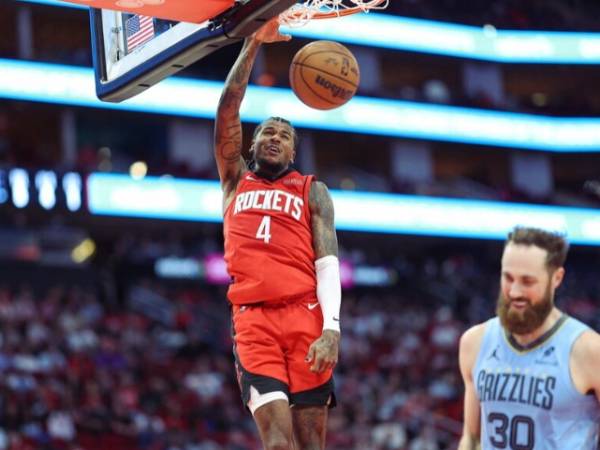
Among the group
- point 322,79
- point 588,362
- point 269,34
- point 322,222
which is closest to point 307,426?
point 322,222

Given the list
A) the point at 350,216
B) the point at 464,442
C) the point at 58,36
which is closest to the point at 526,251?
the point at 464,442

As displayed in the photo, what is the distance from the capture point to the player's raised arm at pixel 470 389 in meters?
4.53

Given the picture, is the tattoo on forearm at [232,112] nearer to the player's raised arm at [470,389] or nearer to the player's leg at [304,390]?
the player's leg at [304,390]

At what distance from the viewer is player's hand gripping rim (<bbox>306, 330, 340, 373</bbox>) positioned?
5113 millimetres

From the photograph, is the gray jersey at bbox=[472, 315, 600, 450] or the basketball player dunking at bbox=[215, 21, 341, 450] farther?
the basketball player dunking at bbox=[215, 21, 341, 450]

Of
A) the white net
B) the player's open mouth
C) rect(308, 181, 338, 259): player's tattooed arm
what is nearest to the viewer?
the player's open mouth

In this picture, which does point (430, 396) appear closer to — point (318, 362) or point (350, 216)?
point (350, 216)

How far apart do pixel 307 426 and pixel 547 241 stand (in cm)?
164

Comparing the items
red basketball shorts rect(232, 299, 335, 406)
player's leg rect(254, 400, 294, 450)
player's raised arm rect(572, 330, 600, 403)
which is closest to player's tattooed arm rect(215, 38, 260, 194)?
red basketball shorts rect(232, 299, 335, 406)

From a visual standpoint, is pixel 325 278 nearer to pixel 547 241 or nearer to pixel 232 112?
pixel 232 112

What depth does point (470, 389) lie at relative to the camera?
4.60 m

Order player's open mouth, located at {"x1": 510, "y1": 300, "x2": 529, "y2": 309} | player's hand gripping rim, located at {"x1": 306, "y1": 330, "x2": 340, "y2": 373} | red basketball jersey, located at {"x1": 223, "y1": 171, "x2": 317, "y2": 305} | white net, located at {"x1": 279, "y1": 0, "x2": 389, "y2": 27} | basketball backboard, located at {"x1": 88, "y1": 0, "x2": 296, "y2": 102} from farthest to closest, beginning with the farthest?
white net, located at {"x1": 279, "y1": 0, "x2": 389, "y2": 27}, red basketball jersey, located at {"x1": 223, "y1": 171, "x2": 317, "y2": 305}, player's hand gripping rim, located at {"x1": 306, "y1": 330, "x2": 340, "y2": 373}, basketball backboard, located at {"x1": 88, "y1": 0, "x2": 296, "y2": 102}, player's open mouth, located at {"x1": 510, "y1": 300, "x2": 529, "y2": 309}

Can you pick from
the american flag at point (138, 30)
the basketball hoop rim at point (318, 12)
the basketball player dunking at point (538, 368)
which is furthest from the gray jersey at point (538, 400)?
the american flag at point (138, 30)

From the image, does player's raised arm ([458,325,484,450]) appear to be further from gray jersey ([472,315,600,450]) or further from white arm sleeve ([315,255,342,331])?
white arm sleeve ([315,255,342,331])
